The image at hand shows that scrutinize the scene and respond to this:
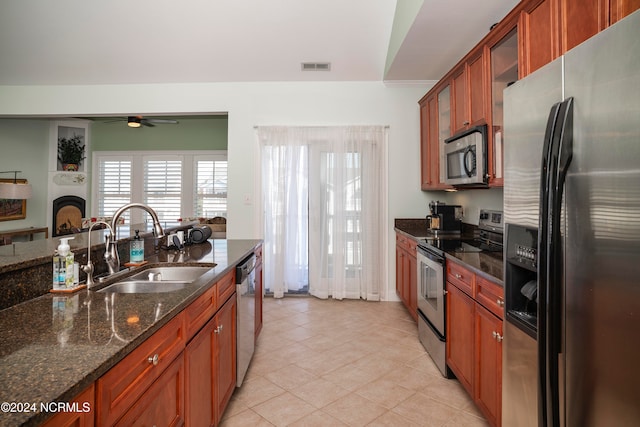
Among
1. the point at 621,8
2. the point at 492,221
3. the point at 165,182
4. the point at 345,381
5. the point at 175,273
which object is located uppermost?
the point at 621,8

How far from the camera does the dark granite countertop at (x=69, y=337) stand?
2.14 feet

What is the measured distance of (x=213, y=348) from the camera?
162 centimetres

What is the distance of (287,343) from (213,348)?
1399 millimetres

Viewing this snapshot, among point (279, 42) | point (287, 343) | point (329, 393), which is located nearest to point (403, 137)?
point (279, 42)

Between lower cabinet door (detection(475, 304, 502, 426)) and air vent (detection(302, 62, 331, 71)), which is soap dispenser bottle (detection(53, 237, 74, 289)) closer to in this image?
lower cabinet door (detection(475, 304, 502, 426))

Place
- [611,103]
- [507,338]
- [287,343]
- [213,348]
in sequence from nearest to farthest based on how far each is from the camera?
[611,103] → [507,338] → [213,348] → [287,343]

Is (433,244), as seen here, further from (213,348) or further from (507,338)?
(213,348)

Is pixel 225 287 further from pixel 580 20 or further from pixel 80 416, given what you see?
pixel 580 20

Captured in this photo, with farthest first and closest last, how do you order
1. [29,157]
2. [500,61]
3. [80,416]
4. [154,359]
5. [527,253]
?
1. [29,157]
2. [500,61]
3. [527,253]
4. [154,359]
5. [80,416]

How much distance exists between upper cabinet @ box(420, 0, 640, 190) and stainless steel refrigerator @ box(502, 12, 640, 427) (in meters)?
0.80

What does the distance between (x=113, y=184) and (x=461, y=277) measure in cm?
714

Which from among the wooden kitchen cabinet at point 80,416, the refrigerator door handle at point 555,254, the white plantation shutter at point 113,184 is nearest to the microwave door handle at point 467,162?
the refrigerator door handle at point 555,254

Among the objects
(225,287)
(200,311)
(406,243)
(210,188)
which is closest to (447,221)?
(406,243)

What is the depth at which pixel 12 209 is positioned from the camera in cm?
581
